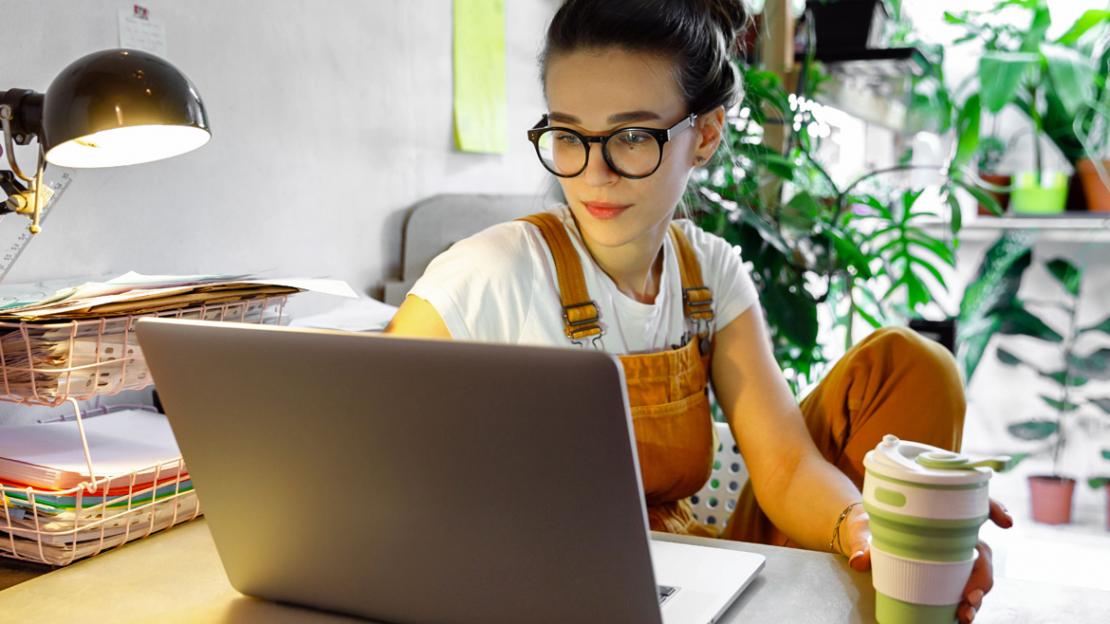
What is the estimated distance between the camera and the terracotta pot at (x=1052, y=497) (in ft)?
9.72

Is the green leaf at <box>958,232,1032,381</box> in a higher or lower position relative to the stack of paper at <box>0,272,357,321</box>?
lower

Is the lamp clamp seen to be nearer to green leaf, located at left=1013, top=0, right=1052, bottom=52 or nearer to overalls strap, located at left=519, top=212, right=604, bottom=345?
overalls strap, located at left=519, top=212, right=604, bottom=345

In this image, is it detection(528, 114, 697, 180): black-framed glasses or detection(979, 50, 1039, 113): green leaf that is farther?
detection(979, 50, 1039, 113): green leaf

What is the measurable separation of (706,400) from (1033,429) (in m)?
2.23

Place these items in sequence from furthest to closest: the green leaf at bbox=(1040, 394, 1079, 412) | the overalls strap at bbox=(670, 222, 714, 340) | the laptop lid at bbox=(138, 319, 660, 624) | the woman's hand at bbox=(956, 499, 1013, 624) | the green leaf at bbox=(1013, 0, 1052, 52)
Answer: the green leaf at bbox=(1040, 394, 1079, 412) → the green leaf at bbox=(1013, 0, 1052, 52) → the overalls strap at bbox=(670, 222, 714, 340) → the woman's hand at bbox=(956, 499, 1013, 624) → the laptop lid at bbox=(138, 319, 660, 624)

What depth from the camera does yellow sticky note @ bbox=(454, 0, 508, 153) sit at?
6.12 ft

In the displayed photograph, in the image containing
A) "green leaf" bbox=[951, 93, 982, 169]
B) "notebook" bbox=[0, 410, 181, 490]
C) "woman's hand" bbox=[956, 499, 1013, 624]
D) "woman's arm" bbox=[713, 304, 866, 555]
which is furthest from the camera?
"green leaf" bbox=[951, 93, 982, 169]

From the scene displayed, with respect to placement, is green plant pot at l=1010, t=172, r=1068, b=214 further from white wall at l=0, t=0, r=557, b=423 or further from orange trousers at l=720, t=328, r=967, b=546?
orange trousers at l=720, t=328, r=967, b=546

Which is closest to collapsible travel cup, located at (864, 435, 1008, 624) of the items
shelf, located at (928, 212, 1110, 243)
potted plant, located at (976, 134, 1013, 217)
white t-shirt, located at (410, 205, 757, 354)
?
white t-shirt, located at (410, 205, 757, 354)

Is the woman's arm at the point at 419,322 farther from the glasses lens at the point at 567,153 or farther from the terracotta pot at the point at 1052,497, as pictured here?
the terracotta pot at the point at 1052,497

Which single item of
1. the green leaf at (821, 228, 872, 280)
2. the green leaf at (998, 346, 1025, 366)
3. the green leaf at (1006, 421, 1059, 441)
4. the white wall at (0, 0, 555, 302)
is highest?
the white wall at (0, 0, 555, 302)

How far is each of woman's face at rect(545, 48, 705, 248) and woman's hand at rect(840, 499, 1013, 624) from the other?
41cm

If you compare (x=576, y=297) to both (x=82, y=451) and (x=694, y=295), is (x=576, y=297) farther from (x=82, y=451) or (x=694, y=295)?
(x=82, y=451)

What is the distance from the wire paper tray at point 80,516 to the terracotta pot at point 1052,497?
109 inches
